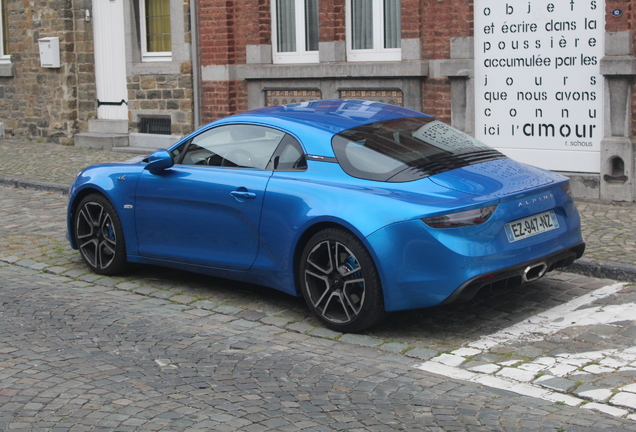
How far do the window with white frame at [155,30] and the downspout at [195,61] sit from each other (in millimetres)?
1046

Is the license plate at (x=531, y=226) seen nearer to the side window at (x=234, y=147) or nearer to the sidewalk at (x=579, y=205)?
Result: the sidewalk at (x=579, y=205)

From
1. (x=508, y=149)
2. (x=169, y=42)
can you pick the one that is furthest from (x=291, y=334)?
(x=169, y=42)

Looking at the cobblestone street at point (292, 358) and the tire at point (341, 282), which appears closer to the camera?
the cobblestone street at point (292, 358)

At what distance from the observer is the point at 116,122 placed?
18.5 m

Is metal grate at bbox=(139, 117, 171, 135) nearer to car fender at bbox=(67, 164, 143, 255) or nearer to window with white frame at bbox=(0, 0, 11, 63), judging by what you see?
window with white frame at bbox=(0, 0, 11, 63)

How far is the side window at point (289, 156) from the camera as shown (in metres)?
6.70

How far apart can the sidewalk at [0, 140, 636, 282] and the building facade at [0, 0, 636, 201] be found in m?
0.60

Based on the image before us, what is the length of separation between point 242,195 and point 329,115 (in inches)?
37.5

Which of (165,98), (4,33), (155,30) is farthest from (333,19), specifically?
(4,33)

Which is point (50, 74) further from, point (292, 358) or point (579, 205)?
point (292, 358)

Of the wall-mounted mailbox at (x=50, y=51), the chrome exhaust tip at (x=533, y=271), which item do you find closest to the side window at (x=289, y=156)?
the chrome exhaust tip at (x=533, y=271)

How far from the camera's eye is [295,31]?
609 inches

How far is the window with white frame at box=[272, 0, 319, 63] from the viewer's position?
15242 mm

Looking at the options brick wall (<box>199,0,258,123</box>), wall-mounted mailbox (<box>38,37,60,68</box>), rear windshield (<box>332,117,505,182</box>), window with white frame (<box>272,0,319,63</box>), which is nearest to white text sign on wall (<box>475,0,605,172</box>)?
window with white frame (<box>272,0,319,63</box>)
